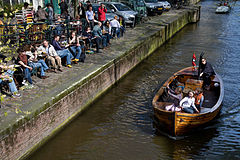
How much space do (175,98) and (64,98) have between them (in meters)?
3.67

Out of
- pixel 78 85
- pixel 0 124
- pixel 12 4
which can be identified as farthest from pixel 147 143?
pixel 12 4

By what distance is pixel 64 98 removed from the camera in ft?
28.5

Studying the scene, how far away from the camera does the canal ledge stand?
7.01 meters

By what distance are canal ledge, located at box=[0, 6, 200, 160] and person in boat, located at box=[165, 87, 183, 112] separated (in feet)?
9.31

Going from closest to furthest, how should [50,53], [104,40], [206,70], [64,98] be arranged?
[64,98]
[50,53]
[206,70]
[104,40]

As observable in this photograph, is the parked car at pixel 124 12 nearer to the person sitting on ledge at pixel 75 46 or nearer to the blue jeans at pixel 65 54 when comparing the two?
the person sitting on ledge at pixel 75 46

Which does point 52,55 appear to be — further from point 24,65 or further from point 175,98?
point 175,98

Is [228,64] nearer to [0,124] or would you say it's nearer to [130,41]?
[130,41]

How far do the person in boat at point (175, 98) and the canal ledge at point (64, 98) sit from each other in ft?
9.31

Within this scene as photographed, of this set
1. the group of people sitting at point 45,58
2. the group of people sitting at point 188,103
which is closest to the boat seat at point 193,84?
the group of people sitting at point 188,103

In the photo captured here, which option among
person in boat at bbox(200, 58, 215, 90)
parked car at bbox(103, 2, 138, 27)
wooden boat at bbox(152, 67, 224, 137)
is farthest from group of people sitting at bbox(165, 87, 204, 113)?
parked car at bbox(103, 2, 138, 27)

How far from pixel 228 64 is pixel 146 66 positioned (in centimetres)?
465

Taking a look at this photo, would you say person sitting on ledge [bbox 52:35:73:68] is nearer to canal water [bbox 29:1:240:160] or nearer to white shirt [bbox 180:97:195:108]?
canal water [bbox 29:1:240:160]

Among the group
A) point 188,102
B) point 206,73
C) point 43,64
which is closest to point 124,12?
point 206,73
